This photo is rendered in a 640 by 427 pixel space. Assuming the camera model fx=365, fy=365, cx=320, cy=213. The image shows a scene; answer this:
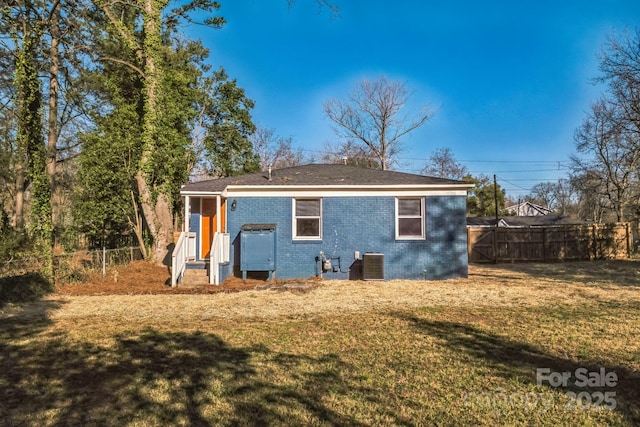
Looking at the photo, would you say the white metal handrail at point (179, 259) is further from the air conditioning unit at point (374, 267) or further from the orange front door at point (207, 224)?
the air conditioning unit at point (374, 267)

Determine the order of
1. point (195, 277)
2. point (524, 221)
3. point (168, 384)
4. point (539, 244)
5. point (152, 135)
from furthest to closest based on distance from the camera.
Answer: point (524, 221) → point (539, 244) → point (152, 135) → point (195, 277) → point (168, 384)

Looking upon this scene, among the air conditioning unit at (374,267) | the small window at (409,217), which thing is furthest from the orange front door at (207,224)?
the small window at (409,217)

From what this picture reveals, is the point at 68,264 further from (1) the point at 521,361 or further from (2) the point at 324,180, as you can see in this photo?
(1) the point at 521,361

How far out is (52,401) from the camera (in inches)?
130

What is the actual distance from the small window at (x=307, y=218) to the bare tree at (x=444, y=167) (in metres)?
31.5

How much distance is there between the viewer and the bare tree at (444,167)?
40.5m

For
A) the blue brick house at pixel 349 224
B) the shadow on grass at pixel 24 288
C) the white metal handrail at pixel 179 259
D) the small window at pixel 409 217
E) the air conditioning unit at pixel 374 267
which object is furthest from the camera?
the small window at pixel 409 217

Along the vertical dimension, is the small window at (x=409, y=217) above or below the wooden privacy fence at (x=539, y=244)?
above

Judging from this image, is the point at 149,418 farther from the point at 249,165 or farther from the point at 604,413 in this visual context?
the point at 249,165

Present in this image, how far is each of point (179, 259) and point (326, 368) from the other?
7.51 m

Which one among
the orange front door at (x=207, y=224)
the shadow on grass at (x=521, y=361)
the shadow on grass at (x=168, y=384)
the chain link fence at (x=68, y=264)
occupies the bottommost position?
the shadow on grass at (x=168, y=384)

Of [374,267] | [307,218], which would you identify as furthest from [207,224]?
[374,267]

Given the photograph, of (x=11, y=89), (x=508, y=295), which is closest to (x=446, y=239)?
(x=508, y=295)

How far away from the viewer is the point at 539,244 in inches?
710
